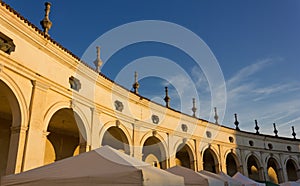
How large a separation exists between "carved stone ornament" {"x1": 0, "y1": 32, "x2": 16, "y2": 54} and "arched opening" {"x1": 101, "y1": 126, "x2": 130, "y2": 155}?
23.8 feet

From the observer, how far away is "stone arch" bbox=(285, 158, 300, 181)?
29522 mm

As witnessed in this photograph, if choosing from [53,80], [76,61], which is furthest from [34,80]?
[76,61]

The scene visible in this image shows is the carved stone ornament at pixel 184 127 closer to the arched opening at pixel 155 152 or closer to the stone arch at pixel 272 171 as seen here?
the arched opening at pixel 155 152

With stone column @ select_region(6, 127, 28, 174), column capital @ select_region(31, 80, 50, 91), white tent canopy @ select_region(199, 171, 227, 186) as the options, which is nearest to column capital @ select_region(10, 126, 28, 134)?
stone column @ select_region(6, 127, 28, 174)

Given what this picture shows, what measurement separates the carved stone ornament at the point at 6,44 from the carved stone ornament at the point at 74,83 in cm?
336

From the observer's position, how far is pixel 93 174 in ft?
14.0

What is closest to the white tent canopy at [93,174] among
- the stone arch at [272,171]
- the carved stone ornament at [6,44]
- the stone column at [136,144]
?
the carved stone ornament at [6,44]

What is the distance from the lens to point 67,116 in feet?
46.0

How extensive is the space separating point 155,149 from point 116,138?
14.0ft

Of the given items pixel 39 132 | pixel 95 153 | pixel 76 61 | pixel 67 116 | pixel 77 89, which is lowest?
pixel 95 153

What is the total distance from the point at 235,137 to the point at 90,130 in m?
16.7

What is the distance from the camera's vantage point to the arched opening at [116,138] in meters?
15.9

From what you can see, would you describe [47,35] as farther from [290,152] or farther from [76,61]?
[290,152]

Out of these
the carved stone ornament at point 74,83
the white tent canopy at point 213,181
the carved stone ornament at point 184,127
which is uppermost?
the carved stone ornament at point 74,83
